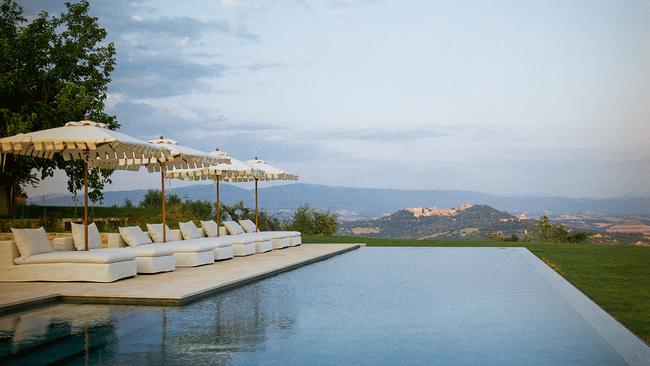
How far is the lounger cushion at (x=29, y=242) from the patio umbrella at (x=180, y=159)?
308cm

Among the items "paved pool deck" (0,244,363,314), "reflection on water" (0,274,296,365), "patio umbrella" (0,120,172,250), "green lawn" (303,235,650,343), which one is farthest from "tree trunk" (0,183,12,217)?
Result: "reflection on water" (0,274,296,365)

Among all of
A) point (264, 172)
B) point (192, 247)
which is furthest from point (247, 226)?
point (192, 247)

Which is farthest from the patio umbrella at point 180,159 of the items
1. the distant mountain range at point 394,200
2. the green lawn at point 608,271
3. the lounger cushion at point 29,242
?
the distant mountain range at point 394,200

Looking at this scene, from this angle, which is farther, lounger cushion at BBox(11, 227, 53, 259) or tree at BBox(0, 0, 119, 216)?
tree at BBox(0, 0, 119, 216)

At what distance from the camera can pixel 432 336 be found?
5.93 m

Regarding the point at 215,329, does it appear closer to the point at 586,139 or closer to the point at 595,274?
the point at 595,274

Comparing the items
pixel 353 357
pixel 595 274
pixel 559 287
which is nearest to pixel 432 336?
pixel 353 357

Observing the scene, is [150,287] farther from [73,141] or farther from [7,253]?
[73,141]

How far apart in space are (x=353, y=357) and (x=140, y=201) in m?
24.4

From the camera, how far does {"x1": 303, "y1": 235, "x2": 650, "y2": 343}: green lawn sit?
7535 mm

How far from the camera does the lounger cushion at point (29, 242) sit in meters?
9.95

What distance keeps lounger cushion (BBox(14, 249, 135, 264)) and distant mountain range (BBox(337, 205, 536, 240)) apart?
16.7 metres

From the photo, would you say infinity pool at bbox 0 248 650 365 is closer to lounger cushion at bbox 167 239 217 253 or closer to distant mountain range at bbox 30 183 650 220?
lounger cushion at bbox 167 239 217 253

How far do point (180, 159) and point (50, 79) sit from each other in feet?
29.9
